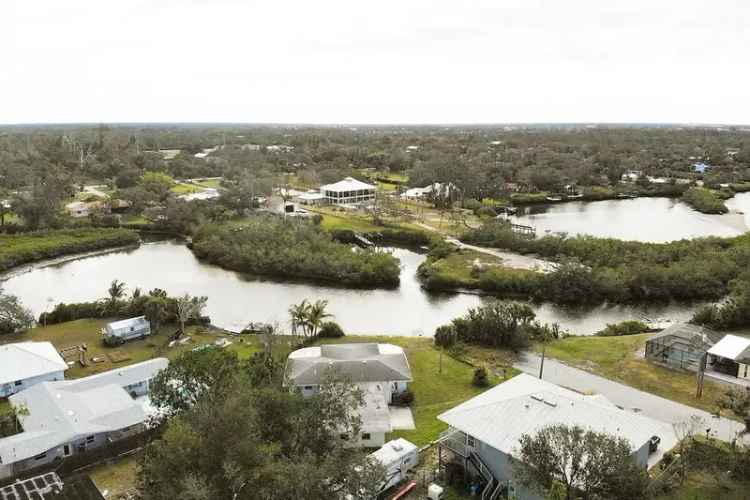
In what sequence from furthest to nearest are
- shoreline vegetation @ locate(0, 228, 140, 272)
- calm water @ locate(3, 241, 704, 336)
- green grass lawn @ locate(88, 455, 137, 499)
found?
1. shoreline vegetation @ locate(0, 228, 140, 272)
2. calm water @ locate(3, 241, 704, 336)
3. green grass lawn @ locate(88, 455, 137, 499)

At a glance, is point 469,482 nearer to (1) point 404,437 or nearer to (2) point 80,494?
(1) point 404,437

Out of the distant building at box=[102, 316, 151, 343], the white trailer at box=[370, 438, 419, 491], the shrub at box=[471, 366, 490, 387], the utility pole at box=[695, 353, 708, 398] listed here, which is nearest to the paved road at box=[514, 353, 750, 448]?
the utility pole at box=[695, 353, 708, 398]

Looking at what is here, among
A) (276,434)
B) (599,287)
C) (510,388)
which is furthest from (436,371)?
(599,287)

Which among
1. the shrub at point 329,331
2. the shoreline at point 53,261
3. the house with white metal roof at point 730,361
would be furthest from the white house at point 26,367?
the house with white metal roof at point 730,361

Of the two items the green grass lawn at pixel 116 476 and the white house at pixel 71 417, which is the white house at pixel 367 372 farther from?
the white house at pixel 71 417

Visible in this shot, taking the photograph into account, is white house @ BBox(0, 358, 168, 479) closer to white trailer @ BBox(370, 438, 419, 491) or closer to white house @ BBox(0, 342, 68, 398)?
white house @ BBox(0, 342, 68, 398)

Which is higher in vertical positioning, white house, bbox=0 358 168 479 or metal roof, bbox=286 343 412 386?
metal roof, bbox=286 343 412 386
